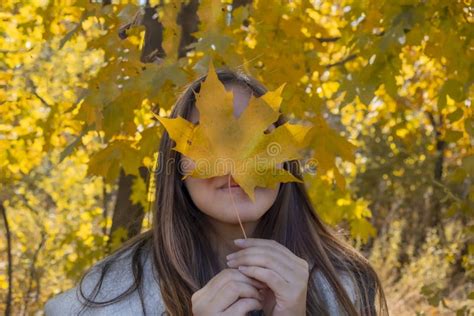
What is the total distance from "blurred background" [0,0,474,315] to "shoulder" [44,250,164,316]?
53 centimetres

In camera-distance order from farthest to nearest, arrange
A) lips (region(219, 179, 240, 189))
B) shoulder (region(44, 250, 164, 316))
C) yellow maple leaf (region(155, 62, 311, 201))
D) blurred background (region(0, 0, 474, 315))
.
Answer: blurred background (region(0, 0, 474, 315))
shoulder (region(44, 250, 164, 316))
lips (region(219, 179, 240, 189))
yellow maple leaf (region(155, 62, 311, 201))

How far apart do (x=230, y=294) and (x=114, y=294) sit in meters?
0.39

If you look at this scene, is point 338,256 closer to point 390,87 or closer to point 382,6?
point 390,87

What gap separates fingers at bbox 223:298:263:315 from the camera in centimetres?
127

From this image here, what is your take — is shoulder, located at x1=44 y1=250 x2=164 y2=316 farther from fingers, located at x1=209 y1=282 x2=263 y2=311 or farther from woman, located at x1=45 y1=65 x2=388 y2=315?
fingers, located at x1=209 y1=282 x2=263 y2=311

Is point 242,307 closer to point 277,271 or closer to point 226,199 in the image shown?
point 277,271

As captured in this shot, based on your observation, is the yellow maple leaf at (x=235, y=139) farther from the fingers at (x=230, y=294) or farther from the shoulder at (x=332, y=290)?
the shoulder at (x=332, y=290)

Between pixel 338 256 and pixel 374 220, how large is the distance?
7211 mm

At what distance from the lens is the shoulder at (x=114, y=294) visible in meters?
1.56

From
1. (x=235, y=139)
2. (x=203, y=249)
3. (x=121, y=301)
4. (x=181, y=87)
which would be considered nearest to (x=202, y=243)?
(x=203, y=249)

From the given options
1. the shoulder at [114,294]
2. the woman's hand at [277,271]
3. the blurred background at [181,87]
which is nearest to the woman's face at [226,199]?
the woman's hand at [277,271]

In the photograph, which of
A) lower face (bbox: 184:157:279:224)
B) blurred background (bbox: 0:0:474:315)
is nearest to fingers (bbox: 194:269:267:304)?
lower face (bbox: 184:157:279:224)

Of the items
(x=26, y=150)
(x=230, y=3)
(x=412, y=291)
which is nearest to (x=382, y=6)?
(x=230, y=3)

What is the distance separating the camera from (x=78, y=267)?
3.52 m
